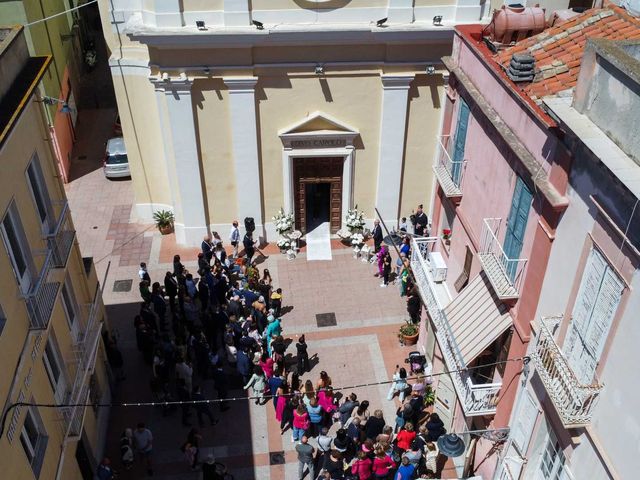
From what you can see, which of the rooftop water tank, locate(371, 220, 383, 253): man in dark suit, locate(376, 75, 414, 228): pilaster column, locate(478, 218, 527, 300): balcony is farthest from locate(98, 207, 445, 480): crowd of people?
the rooftop water tank

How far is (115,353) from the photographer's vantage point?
18.8 meters

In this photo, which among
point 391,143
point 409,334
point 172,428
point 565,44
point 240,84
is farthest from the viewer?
point 391,143

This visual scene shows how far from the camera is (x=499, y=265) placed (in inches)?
510

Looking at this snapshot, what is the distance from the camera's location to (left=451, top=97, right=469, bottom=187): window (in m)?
15.3

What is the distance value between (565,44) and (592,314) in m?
5.91

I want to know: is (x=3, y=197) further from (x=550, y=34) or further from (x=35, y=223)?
(x=550, y=34)

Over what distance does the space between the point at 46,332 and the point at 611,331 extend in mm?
10591

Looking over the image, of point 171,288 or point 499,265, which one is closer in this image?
point 499,265

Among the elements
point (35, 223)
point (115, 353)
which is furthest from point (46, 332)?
point (115, 353)

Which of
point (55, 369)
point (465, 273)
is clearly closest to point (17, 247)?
point (55, 369)

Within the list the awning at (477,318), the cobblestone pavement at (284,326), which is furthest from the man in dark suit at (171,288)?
the awning at (477,318)

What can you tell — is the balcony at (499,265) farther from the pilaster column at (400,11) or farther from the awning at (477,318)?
the pilaster column at (400,11)

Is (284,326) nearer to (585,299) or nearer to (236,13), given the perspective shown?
(236,13)

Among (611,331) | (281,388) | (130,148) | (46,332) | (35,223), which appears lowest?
(281,388)
